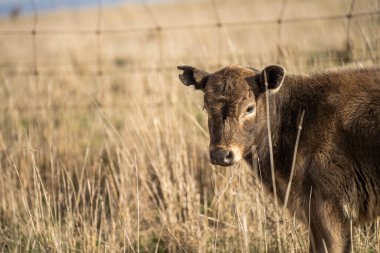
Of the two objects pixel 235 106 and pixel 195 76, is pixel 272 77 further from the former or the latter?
pixel 195 76

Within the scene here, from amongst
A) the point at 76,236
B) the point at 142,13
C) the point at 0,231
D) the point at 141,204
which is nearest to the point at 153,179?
the point at 141,204

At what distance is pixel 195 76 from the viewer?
5.45 meters

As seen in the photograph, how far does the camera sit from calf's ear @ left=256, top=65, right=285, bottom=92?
4.87 metres

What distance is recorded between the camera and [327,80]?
5055 mm

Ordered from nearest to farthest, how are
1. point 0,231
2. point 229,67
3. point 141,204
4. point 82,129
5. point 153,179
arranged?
point 229,67 → point 0,231 → point 141,204 → point 153,179 → point 82,129

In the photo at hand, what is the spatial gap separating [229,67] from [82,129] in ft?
15.8

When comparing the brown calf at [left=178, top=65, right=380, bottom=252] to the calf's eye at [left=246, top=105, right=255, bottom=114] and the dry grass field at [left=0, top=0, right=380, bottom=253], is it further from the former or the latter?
the dry grass field at [left=0, top=0, right=380, bottom=253]

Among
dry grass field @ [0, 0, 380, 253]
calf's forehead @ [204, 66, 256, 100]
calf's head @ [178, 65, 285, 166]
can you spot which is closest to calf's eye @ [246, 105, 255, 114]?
calf's head @ [178, 65, 285, 166]

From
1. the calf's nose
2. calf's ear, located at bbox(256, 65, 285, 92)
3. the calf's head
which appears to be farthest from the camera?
calf's ear, located at bbox(256, 65, 285, 92)

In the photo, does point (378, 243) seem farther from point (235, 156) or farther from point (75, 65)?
point (75, 65)

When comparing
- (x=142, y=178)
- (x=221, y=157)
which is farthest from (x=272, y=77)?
(x=142, y=178)

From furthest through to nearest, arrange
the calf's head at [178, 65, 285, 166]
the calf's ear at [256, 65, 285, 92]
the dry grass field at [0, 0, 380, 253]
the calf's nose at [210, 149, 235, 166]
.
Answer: the dry grass field at [0, 0, 380, 253] → the calf's ear at [256, 65, 285, 92] → the calf's head at [178, 65, 285, 166] → the calf's nose at [210, 149, 235, 166]

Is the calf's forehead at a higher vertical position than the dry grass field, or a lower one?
higher

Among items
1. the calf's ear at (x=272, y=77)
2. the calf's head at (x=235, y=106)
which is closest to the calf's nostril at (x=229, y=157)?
the calf's head at (x=235, y=106)
